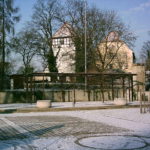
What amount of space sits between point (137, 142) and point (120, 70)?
44988 millimetres

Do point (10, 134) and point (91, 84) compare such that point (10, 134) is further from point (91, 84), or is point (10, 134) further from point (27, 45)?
point (27, 45)

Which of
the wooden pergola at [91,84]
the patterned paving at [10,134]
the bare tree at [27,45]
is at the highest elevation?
the bare tree at [27,45]

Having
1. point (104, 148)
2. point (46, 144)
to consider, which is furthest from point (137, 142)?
point (46, 144)

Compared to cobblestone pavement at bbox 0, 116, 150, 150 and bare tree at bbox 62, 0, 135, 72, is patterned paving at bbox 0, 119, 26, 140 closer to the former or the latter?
cobblestone pavement at bbox 0, 116, 150, 150

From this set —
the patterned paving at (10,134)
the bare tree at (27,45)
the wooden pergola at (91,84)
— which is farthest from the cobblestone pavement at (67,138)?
the bare tree at (27,45)

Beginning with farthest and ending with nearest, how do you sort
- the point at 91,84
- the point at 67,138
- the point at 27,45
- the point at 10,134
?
the point at 27,45
the point at 91,84
the point at 10,134
the point at 67,138

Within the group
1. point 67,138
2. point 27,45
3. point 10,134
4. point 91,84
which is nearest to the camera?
point 67,138

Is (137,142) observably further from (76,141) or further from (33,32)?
(33,32)

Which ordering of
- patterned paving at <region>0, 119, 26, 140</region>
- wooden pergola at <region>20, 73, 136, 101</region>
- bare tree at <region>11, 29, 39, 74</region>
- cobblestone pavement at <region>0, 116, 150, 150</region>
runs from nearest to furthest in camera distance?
cobblestone pavement at <region>0, 116, 150, 150</region> < patterned paving at <region>0, 119, 26, 140</region> < wooden pergola at <region>20, 73, 136, 101</region> < bare tree at <region>11, 29, 39, 74</region>

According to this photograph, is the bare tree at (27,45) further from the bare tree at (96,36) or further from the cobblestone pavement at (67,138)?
the cobblestone pavement at (67,138)

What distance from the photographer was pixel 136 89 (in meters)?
41.9

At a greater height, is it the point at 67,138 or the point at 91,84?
the point at 91,84

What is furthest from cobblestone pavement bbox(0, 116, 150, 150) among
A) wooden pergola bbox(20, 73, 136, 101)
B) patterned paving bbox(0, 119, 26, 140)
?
wooden pergola bbox(20, 73, 136, 101)

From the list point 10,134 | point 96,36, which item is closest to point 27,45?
point 96,36
